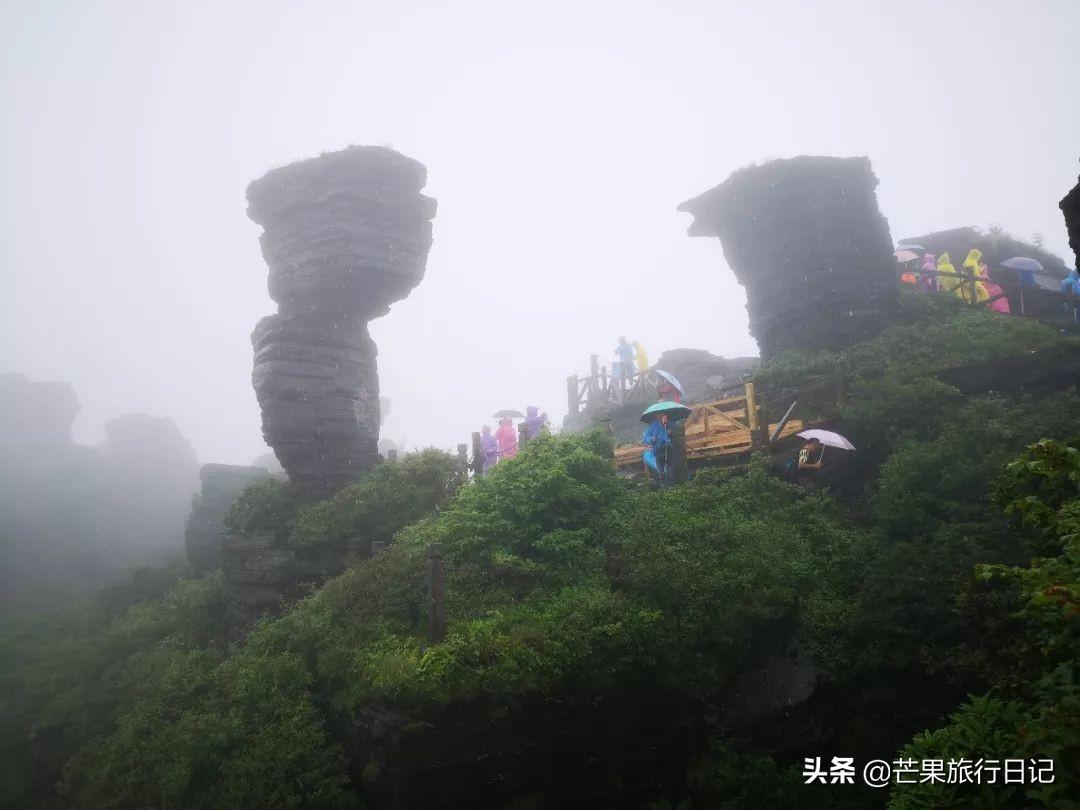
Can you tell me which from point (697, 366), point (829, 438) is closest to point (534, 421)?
point (829, 438)

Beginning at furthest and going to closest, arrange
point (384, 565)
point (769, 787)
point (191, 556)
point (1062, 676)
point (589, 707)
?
1. point (191, 556)
2. point (384, 565)
3. point (589, 707)
4. point (769, 787)
5. point (1062, 676)

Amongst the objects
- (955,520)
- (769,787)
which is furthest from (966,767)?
(955,520)

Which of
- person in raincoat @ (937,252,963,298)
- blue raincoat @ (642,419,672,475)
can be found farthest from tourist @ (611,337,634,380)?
blue raincoat @ (642,419,672,475)

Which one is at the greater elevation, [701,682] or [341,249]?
[341,249]

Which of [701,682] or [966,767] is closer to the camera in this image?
[966,767]

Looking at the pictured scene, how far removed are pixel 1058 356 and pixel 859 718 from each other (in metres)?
9.80

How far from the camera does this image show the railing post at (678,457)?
12.7m

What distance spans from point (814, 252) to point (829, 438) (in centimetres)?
1303

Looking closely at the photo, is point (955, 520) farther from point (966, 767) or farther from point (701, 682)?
point (966, 767)

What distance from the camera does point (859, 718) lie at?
24.5ft

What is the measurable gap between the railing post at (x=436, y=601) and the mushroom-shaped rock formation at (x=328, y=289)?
10.6 metres

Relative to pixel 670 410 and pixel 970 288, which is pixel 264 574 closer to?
pixel 670 410

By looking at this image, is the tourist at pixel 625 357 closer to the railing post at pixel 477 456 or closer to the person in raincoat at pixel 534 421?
the person in raincoat at pixel 534 421

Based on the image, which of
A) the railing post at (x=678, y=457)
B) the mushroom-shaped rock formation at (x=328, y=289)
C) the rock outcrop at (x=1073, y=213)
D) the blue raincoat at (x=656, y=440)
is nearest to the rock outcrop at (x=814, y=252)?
the railing post at (x=678, y=457)
